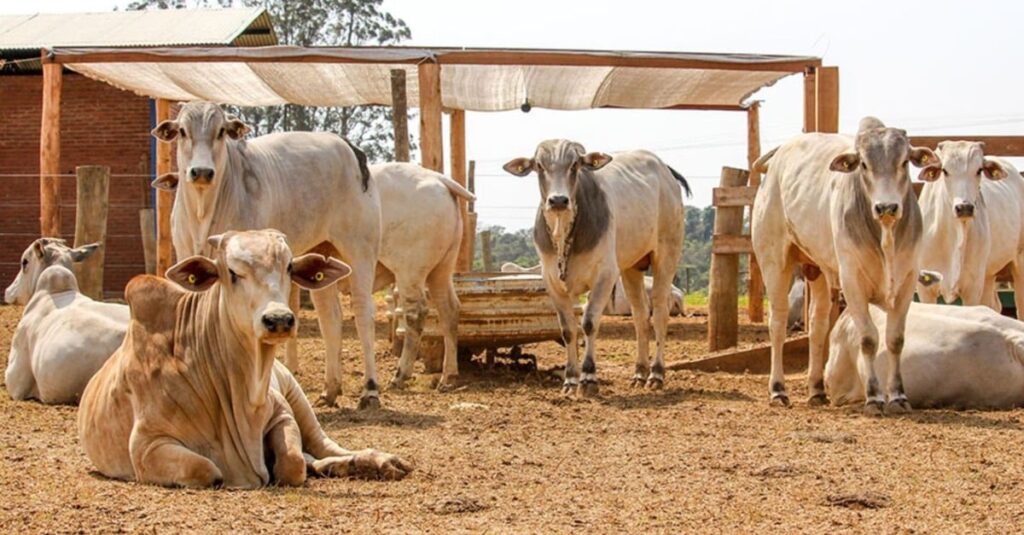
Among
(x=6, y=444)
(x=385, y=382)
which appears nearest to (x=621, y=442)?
(x=6, y=444)

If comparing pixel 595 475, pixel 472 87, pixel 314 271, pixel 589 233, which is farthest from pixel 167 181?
pixel 472 87

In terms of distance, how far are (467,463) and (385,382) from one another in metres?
5.26

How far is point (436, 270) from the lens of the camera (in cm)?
1362

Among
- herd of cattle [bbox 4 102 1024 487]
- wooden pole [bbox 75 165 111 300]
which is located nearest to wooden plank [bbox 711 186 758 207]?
herd of cattle [bbox 4 102 1024 487]

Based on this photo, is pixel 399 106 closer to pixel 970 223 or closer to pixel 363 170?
pixel 363 170

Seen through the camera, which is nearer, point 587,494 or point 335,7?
point 587,494

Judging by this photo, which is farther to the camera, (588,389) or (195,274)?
(588,389)

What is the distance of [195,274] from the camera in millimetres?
7129

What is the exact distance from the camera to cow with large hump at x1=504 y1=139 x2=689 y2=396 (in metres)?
12.2

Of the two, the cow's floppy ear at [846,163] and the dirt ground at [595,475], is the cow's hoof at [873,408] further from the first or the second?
the cow's floppy ear at [846,163]

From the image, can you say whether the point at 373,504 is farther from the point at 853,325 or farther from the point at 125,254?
the point at 125,254

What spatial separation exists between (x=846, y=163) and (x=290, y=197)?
12.5 ft

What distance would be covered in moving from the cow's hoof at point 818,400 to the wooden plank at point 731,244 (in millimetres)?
4583

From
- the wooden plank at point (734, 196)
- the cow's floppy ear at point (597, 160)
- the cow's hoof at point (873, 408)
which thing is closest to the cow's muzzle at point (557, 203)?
the cow's floppy ear at point (597, 160)
